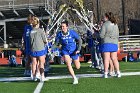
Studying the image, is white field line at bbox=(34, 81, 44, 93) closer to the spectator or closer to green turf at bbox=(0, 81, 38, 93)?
green turf at bbox=(0, 81, 38, 93)

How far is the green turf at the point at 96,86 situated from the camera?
440 inches

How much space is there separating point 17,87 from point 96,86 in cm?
212

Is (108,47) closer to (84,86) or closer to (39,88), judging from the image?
(84,86)

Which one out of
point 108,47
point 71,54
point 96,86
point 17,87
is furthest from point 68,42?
point 17,87

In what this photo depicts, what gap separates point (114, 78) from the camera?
45.5ft

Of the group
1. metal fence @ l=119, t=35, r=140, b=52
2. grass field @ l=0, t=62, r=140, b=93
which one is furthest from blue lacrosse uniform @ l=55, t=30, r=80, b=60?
metal fence @ l=119, t=35, r=140, b=52

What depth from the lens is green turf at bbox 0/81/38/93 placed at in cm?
1160

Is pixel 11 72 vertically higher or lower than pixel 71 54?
lower

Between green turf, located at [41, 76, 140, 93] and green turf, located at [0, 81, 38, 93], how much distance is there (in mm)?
375

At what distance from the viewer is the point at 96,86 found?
11.9 m

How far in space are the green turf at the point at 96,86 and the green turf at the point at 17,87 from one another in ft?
1.23

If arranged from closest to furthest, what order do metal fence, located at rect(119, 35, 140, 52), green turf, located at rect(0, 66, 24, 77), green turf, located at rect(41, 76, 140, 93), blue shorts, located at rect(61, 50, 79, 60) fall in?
green turf, located at rect(41, 76, 140, 93) → blue shorts, located at rect(61, 50, 79, 60) → green turf, located at rect(0, 66, 24, 77) → metal fence, located at rect(119, 35, 140, 52)

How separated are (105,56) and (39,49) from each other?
2.01 meters

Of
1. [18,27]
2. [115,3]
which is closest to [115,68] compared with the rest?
[18,27]
